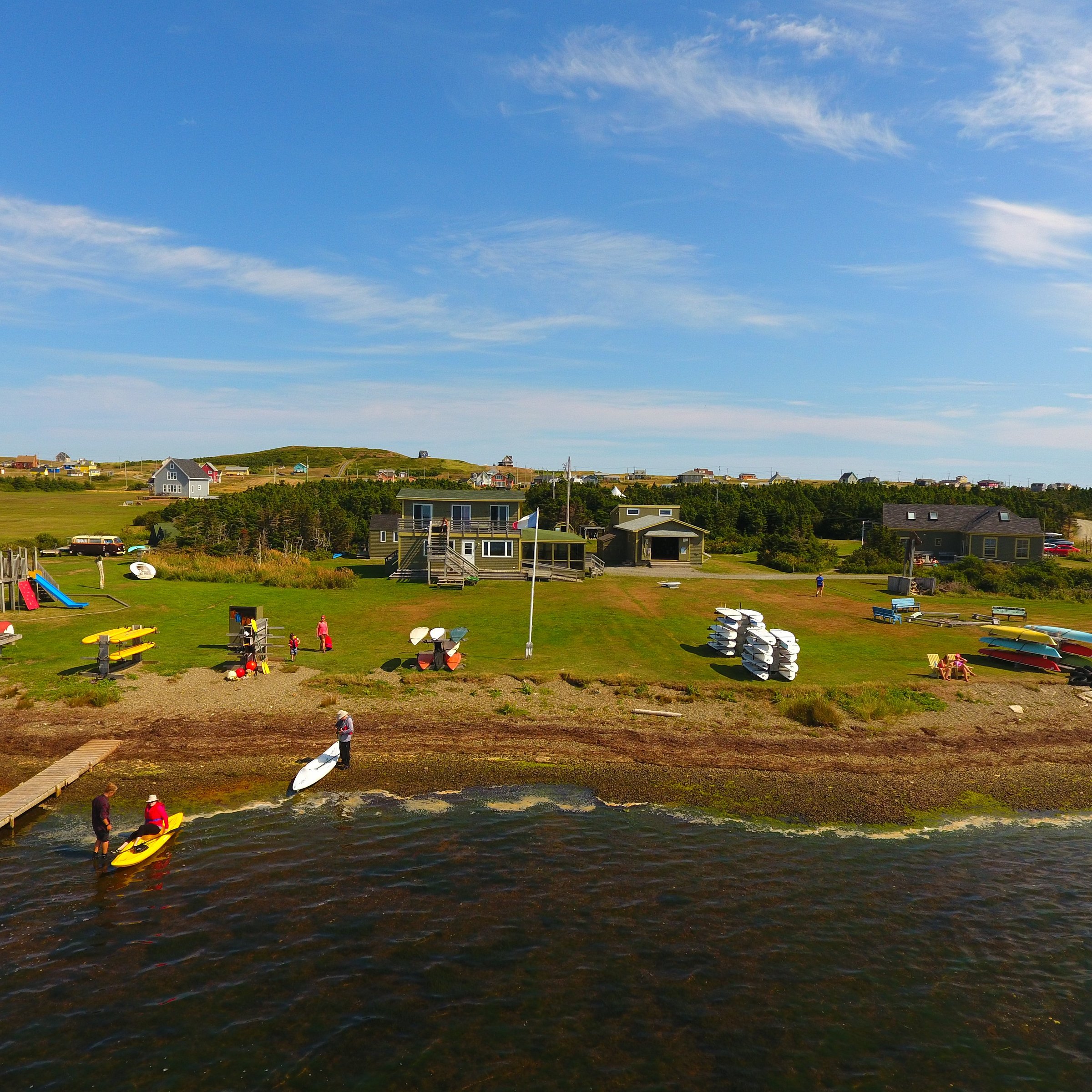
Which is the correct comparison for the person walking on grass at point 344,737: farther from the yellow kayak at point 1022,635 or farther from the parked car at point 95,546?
the parked car at point 95,546

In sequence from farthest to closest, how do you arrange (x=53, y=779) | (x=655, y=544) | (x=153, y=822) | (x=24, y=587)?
(x=655, y=544) < (x=24, y=587) < (x=53, y=779) < (x=153, y=822)

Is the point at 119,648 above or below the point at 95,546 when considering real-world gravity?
below

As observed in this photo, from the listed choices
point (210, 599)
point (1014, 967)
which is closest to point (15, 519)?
point (210, 599)

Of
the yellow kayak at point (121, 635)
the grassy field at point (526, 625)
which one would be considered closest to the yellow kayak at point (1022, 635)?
the grassy field at point (526, 625)

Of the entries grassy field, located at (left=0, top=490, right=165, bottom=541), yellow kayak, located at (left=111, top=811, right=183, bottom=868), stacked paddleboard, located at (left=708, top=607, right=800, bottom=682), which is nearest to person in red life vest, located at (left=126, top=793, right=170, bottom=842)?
yellow kayak, located at (left=111, top=811, right=183, bottom=868)

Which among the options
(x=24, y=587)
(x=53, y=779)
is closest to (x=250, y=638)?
(x=53, y=779)

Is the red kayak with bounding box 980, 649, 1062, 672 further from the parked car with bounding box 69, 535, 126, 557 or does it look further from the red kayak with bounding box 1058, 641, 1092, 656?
the parked car with bounding box 69, 535, 126, 557

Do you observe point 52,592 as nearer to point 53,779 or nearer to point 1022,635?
point 53,779
